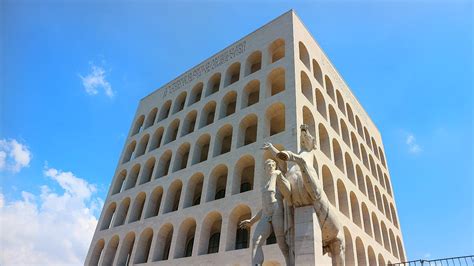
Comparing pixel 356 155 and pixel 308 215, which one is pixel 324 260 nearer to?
pixel 308 215

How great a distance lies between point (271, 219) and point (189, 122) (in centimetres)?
1998

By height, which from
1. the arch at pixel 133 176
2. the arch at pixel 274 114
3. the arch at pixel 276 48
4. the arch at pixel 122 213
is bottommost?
the arch at pixel 122 213

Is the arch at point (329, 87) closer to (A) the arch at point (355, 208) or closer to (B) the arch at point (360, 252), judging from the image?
(A) the arch at point (355, 208)

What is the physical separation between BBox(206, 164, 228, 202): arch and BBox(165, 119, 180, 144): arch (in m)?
6.61

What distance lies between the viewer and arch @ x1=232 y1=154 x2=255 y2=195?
61.0 feet

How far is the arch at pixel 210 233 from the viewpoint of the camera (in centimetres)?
1798

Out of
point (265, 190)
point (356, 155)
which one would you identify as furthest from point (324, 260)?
point (356, 155)

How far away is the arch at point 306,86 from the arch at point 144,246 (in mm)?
13029

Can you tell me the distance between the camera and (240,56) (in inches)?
987

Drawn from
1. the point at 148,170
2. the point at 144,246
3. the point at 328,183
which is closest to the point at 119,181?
the point at 148,170

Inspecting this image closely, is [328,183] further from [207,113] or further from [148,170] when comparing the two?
[148,170]

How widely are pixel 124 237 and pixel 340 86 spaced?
20000 millimetres

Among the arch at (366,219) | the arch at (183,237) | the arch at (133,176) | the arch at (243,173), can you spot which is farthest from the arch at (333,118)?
the arch at (133,176)

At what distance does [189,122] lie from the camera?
1022 inches
